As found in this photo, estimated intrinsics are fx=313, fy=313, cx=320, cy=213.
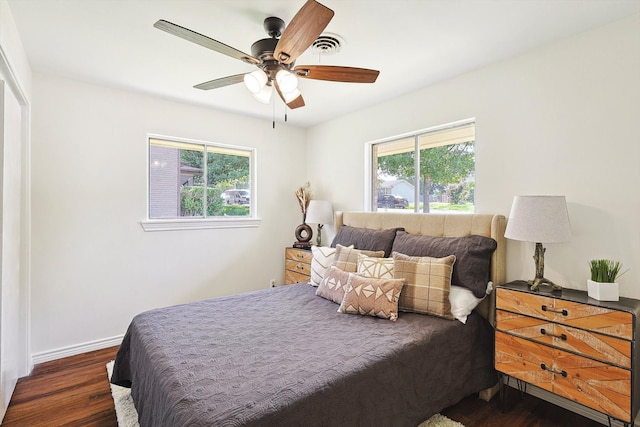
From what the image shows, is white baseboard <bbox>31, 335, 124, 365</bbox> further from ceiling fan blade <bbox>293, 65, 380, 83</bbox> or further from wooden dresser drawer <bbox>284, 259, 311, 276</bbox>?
ceiling fan blade <bbox>293, 65, 380, 83</bbox>

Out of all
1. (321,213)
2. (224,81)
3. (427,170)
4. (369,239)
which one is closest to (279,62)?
(224,81)

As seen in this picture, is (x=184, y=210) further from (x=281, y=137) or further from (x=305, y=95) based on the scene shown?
(x=305, y=95)

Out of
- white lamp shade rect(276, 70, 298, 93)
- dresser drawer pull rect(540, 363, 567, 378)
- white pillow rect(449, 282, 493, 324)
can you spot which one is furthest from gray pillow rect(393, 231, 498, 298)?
white lamp shade rect(276, 70, 298, 93)

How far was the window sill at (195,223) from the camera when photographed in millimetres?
3316

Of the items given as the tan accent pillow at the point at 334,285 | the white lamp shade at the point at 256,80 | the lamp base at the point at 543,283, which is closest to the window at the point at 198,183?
the tan accent pillow at the point at 334,285

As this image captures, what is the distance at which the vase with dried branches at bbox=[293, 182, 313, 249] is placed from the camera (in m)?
4.06

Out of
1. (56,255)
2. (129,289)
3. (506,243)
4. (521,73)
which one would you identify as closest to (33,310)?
(56,255)

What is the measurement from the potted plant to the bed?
1.89ft

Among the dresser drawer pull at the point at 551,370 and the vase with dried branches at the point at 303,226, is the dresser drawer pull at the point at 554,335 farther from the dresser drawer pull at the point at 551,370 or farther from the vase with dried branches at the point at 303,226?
the vase with dried branches at the point at 303,226

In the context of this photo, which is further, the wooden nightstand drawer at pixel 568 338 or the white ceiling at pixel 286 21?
the white ceiling at pixel 286 21

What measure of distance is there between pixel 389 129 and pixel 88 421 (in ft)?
11.3

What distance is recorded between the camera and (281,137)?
4324mm

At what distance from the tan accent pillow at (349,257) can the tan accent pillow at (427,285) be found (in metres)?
0.37

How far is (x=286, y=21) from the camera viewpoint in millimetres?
1973
